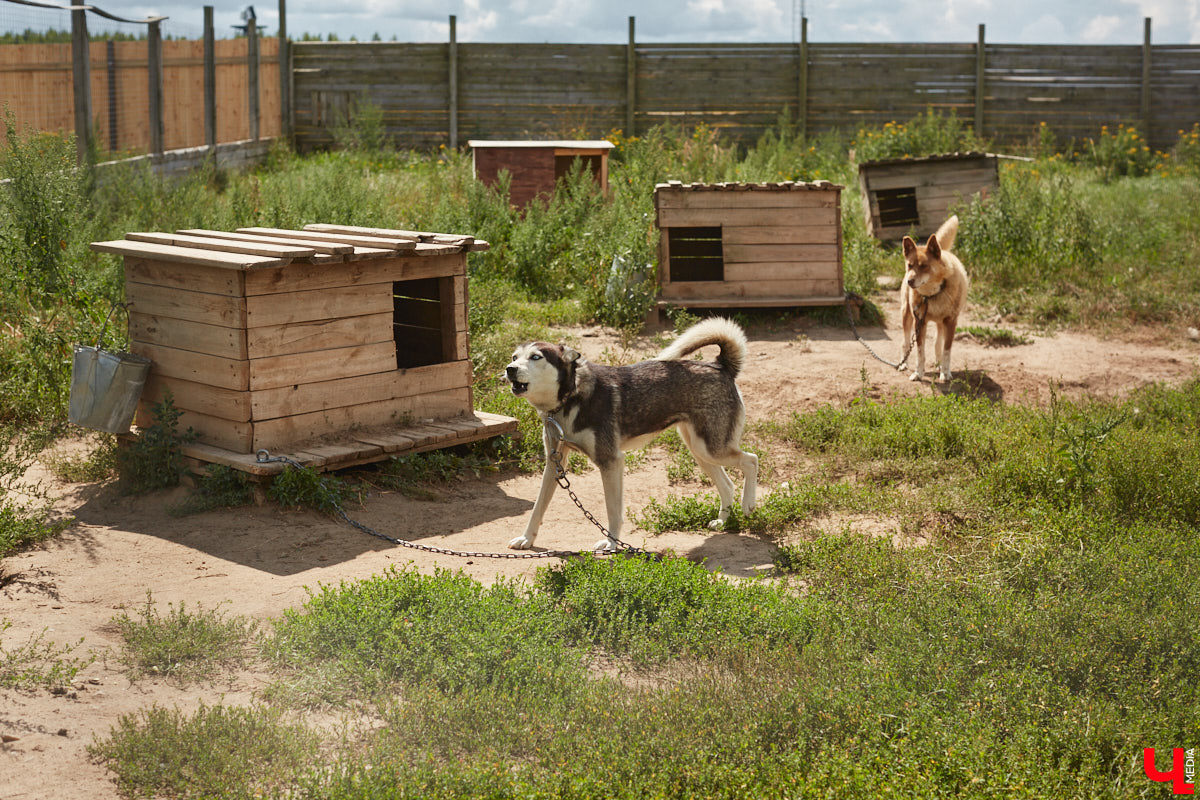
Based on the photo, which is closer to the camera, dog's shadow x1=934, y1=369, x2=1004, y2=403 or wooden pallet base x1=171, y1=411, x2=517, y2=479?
wooden pallet base x1=171, y1=411, x2=517, y2=479

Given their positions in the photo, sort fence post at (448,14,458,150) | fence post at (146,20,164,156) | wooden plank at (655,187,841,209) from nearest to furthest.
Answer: wooden plank at (655,187,841,209) < fence post at (146,20,164,156) < fence post at (448,14,458,150)

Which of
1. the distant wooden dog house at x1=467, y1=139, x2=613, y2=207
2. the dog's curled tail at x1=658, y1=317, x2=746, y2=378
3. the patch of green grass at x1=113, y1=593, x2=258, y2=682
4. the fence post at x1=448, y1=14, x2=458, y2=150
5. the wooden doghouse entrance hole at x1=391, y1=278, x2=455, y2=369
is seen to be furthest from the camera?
the fence post at x1=448, y1=14, x2=458, y2=150

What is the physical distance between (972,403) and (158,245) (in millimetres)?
6056

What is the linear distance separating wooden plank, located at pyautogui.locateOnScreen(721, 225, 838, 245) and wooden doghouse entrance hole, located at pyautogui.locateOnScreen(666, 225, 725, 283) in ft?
2.16

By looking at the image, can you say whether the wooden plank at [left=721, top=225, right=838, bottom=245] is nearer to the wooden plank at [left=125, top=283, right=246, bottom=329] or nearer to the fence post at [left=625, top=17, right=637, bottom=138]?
the wooden plank at [left=125, top=283, right=246, bottom=329]

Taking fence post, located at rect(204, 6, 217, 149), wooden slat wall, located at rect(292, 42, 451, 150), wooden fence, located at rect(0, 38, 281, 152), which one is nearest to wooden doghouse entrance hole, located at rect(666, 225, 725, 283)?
wooden fence, located at rect(0, 38, 281, 152)

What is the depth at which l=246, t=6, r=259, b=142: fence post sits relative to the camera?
65.2 ft

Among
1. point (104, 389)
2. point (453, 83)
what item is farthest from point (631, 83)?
point (104, 389)

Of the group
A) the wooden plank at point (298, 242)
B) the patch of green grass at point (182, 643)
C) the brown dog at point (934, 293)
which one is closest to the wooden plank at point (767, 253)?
the brown dog at point (934, 293)

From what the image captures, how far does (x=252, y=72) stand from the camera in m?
20.0

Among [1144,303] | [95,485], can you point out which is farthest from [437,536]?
[1144,303]

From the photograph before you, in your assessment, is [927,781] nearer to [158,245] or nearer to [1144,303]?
[158,245]

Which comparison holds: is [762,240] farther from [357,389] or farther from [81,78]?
[81,78]

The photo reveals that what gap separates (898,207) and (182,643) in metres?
13.1
